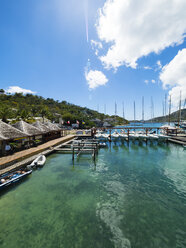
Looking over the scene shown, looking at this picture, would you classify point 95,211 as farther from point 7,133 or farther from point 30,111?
point 30,111

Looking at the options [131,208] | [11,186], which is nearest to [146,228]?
[131,208]

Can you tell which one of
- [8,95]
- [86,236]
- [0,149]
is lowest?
[86,236]

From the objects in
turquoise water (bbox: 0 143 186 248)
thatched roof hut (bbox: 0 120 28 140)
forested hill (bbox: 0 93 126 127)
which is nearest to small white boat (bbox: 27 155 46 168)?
turquoise water (bbox: 0 143 186 248)

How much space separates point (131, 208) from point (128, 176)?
4.96 metres

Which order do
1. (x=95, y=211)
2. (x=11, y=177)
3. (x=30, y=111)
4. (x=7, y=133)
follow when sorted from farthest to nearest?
(x=30, y=111)
(x=7, y=133)
(x=11, y=177)
(x=95, y=211)

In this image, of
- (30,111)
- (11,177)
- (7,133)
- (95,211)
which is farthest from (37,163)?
(30,111)

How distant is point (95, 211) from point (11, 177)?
9343 millimetres

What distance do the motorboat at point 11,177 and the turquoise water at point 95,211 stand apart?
68 centimetres

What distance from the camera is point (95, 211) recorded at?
7.70 metres

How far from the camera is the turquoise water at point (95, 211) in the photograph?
19.0ft

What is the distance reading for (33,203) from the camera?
27.7 feet

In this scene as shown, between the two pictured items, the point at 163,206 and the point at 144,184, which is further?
the point at 144,184

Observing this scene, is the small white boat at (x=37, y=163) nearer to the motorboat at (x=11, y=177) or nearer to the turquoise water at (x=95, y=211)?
the turquoise water at (x=95, y=211)

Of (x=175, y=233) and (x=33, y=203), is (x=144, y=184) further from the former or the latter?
(x=33, y=203)
